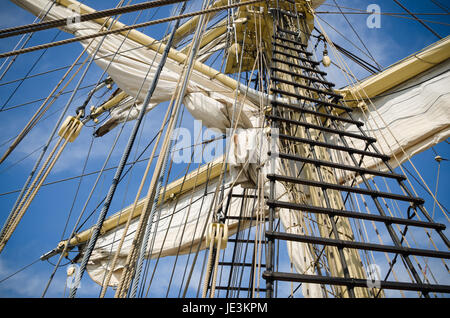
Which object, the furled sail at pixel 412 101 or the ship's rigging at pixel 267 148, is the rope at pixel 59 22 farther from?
the furled sail at pixel 412 101

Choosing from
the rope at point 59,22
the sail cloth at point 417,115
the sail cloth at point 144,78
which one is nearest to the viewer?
the rope at point 59,22

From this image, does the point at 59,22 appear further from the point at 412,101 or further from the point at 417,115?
the point at 412,101

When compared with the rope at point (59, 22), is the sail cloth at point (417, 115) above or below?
above

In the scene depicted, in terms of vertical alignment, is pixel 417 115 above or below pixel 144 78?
above

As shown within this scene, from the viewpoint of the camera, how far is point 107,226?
6043mm

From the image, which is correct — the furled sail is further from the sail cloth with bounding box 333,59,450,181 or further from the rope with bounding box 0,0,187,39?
the rope with bounding box 0,0,187,39

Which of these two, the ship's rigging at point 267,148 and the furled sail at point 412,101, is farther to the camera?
the furled sail at point 412,101

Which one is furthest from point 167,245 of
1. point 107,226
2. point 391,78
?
point 391,78

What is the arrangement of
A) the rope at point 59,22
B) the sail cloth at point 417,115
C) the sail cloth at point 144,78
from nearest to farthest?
the rope at point 59,22 < the sail cloth at point 144,78 < the sail cloth at point 417,115

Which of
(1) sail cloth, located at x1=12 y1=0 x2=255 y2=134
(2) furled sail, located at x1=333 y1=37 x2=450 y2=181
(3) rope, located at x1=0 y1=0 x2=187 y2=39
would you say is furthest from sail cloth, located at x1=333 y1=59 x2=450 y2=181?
(3) rope, located at x1=0 y1=0 x2=187 y2=39

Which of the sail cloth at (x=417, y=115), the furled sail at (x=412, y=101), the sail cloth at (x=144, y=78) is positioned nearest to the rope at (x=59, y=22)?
the sail cloth at (x=144, y=78)

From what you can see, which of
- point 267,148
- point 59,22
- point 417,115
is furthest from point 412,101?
point 59,22

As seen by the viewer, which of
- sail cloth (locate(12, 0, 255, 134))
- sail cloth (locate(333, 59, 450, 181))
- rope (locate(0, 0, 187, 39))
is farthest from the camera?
sail cloth (locate(333, 59, 450, 181))
